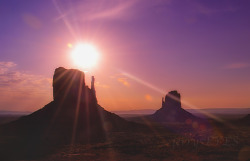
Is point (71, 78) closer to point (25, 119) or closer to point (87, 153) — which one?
point (25, 119)

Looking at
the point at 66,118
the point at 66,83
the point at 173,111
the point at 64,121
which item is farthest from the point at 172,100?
the point at 64,121

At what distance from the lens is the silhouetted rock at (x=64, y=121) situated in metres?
39.8

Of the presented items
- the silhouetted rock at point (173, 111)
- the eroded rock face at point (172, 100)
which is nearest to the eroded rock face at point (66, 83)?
the silhouetted rock at point (173, 111)

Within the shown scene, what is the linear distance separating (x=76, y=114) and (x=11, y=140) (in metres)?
12.2

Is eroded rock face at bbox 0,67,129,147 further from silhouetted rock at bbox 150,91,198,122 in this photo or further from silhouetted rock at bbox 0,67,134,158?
silhouetted rock at bbox 150,91,198,122

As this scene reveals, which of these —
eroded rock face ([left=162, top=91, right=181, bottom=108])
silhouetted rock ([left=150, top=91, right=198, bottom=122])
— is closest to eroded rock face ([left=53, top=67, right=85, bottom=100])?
silhouetted rock ([left=150, top=91, right=198, bottom=122])

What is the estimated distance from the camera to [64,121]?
144 ft

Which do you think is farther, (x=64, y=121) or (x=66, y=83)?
(x=66, y=83)

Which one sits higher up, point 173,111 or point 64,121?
point 173,111

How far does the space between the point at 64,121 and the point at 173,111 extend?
73.6 metres

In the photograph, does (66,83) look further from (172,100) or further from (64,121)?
(172,100)

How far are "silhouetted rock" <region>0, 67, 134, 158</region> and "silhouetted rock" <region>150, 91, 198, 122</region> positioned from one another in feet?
198

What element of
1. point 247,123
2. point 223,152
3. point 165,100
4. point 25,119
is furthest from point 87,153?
point 165,100

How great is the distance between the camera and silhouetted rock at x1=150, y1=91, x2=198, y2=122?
107 m
